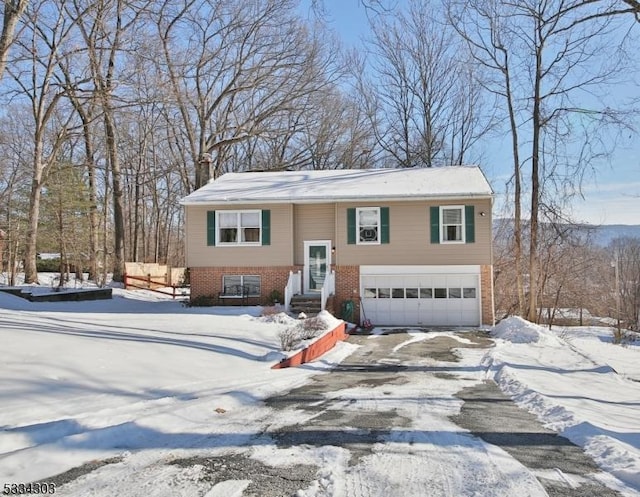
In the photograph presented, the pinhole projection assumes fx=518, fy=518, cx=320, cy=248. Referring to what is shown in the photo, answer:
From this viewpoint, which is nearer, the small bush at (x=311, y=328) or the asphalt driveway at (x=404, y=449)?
the asphalt driveway at (x=404, y=449)

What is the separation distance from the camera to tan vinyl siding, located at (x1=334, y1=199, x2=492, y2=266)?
1972 centimetres

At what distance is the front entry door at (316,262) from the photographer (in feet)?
68.2

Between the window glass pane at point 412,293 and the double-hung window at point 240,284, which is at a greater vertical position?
the double-hung window at point 240,284

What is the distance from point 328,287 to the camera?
19.6 m

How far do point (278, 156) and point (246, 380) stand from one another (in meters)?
30.9

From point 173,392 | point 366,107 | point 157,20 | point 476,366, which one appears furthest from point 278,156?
point 173,392

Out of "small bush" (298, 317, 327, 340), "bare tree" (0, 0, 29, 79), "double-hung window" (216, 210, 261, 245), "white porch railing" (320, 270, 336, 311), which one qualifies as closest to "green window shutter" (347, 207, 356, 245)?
"white porch railing" (320, 270, 336, 311)

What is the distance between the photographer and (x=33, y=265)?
24.2 m

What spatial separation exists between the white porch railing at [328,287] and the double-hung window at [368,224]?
5.71ft

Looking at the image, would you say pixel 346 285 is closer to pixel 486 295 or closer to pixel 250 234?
pixel 250 234

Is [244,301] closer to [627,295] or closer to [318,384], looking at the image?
[318,384]

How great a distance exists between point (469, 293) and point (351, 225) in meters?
5.27

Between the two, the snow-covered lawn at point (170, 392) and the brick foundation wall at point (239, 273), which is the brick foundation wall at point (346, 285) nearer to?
the brick foundation wall at point (239, 273)

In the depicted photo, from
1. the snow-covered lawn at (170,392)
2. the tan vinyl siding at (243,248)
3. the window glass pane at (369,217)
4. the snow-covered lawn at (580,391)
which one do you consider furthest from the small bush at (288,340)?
the window glass pane at (369,217)
